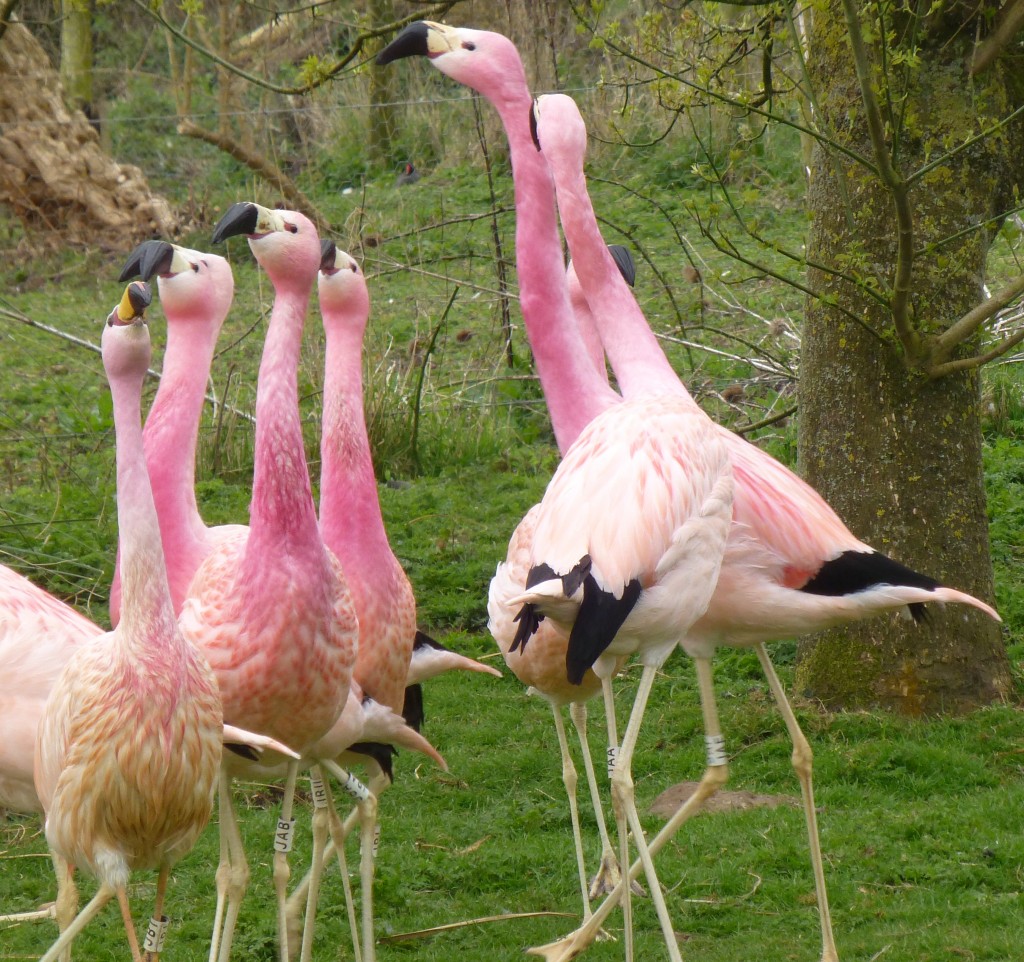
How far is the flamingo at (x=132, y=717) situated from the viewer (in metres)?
3.23

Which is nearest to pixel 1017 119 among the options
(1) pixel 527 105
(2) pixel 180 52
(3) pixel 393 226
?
(1) pixel 527 105

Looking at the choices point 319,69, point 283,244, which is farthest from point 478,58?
point 283,244

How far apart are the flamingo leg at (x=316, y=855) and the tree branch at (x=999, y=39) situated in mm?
3329

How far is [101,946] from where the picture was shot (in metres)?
4.31

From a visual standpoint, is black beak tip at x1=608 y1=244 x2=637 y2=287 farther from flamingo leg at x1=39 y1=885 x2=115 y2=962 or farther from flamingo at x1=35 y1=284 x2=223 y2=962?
flamingo leg at x1=39 y1=885 x2=115 y2=962

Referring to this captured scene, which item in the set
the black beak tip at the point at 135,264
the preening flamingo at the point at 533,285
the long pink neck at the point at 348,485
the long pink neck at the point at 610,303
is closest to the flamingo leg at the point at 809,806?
the preening flamingo at the point at 533,285

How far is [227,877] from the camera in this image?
3.69m

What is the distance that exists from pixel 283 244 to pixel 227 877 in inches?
67.6

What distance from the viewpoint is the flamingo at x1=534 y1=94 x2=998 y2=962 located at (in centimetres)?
376

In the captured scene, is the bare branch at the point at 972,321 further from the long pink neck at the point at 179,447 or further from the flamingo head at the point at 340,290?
the long pink neck at the point at 179,447

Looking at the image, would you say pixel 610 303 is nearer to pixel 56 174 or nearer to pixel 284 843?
pixel 284 843

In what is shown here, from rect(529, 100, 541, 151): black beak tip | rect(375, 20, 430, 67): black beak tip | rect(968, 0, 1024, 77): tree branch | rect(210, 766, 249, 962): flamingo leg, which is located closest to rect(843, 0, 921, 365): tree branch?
rect(968, 0, 1024, 77): tree branch

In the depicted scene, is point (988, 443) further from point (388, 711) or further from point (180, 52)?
point (180, 52)

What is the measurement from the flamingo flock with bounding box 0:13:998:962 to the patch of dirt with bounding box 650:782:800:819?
0.96 ft
